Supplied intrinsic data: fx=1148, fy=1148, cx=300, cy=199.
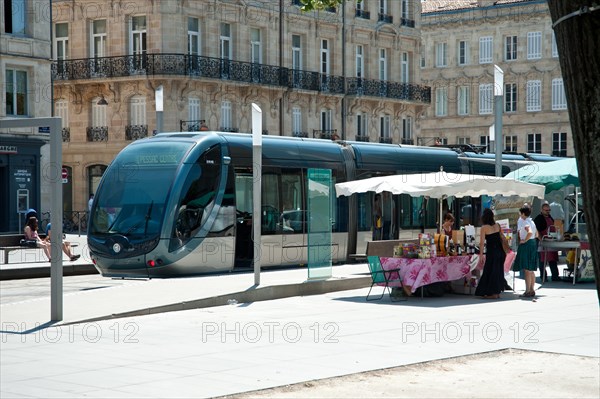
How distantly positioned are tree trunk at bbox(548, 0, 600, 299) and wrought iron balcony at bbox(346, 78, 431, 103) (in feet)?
180

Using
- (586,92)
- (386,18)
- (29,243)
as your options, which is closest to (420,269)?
(29,243)

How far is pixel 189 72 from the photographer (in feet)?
161

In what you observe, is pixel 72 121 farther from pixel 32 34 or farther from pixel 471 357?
pixel 471 357

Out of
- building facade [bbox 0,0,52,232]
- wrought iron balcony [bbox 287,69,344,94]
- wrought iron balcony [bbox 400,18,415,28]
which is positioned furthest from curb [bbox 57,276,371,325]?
wrought iron balcony [bbox 400,18,415,28]

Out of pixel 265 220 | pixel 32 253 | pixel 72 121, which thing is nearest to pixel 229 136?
pixel 265 220

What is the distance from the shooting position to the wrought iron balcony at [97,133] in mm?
50875

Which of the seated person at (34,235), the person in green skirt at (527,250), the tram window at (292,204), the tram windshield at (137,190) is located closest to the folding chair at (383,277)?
the person in green skirt at (527,250)

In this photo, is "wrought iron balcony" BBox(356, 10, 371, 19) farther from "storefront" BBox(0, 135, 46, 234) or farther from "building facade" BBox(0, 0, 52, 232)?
"storefront" BBox(0, 135, 46, 234)

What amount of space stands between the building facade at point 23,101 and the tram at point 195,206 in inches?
772

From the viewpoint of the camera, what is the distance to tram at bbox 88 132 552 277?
2167 centimetres

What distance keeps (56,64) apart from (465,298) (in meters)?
35.7

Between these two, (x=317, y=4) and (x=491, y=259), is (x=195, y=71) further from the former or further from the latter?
(x=317, y=4)

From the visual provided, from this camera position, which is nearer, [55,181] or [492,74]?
[55,181]

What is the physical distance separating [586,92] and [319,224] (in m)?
17.3
